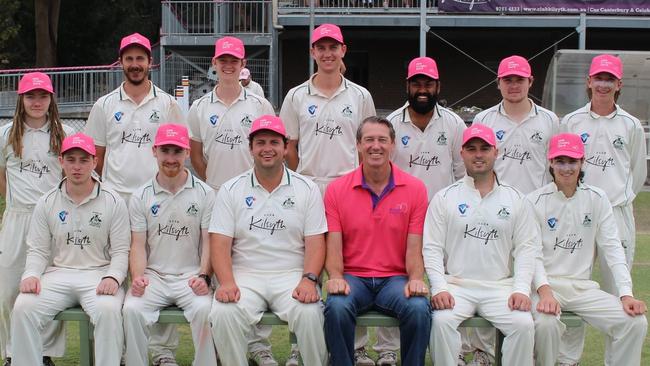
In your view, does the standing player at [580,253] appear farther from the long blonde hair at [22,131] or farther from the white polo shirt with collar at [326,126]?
the long blonde hair at [22,131]

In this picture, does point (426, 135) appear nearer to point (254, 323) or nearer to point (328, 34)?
point (328, 34)

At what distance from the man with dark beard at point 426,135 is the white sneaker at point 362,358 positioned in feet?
3.99

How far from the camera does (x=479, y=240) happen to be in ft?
19.0

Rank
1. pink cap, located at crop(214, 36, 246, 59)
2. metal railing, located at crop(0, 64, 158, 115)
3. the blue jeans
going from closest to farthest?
the blue jeans
pink cap, located at crop(214, 36, 246, 59)
metal railing, located at crop(0, 64, 158, 115)

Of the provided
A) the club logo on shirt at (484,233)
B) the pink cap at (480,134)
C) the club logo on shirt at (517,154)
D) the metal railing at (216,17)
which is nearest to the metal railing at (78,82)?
the metal railing at (216,17)

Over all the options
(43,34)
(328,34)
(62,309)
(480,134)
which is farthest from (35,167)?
(43,34)

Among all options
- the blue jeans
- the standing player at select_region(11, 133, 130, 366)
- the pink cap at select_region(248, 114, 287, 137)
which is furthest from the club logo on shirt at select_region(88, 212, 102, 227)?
the blue jeans

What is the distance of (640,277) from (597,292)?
434 centimetres

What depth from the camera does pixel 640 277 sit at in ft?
32.3

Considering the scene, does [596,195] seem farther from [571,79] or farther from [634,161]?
[571,79]

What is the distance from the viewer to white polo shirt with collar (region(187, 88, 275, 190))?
6.59 meters

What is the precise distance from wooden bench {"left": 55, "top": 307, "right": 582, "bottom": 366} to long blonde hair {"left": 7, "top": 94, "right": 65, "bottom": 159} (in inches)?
47.8

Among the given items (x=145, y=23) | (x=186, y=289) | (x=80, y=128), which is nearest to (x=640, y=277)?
(x=186, y=289)

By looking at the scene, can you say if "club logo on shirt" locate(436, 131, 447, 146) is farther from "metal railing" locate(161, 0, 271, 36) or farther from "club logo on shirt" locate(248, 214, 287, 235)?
"metal railing" locate(161, 0, 271, 36)
